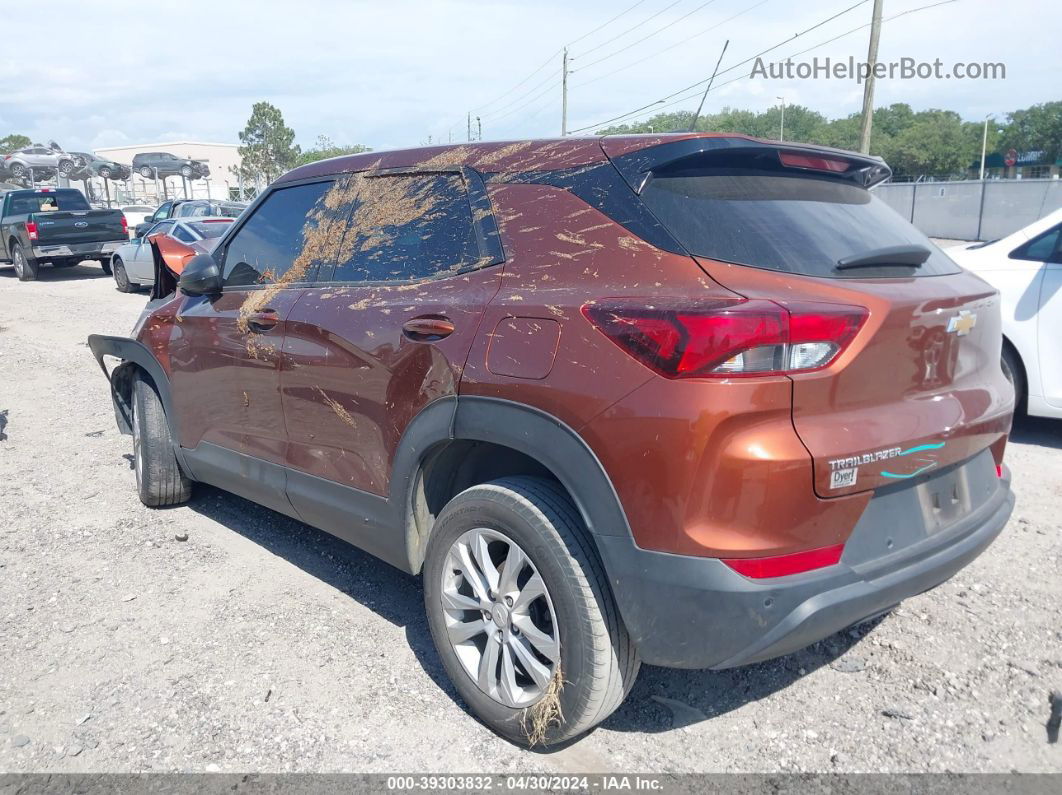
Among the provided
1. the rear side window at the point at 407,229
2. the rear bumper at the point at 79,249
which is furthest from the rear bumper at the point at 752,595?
the rear bumper at the point at 79,249

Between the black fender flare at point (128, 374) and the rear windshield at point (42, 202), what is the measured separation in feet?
53.2

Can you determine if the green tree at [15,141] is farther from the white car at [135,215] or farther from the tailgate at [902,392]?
the tailgate at [902,392]

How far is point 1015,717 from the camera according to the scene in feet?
9.55

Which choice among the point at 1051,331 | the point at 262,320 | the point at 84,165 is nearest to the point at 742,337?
the point at 262,320

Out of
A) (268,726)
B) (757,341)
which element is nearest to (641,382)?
(757,341)

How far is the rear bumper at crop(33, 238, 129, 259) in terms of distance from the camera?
18.2 meters

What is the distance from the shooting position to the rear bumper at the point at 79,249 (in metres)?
18.2

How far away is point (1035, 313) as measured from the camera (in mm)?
5582

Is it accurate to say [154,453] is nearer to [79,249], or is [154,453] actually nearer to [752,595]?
[752,595]

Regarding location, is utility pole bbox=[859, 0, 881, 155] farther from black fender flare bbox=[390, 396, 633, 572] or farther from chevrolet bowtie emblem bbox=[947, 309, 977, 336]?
black fender flare bbox=[390, 396, 633, 572]

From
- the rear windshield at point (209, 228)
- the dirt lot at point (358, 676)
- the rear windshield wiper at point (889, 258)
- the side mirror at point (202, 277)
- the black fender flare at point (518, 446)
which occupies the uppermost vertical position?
the rear windshield wiper at point (889, 258)

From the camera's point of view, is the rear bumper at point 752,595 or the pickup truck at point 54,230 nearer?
the rear bumper at point 752,595

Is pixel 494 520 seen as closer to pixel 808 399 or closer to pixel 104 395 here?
pixel 808 399

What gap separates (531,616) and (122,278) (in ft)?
53.4
